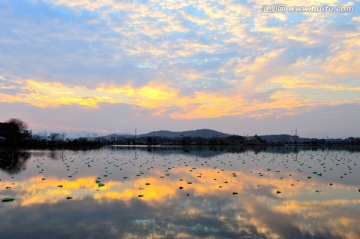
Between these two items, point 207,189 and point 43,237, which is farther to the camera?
point 207,189

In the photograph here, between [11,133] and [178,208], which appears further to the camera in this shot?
[11,133]

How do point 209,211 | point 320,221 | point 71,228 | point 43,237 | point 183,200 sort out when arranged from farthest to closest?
point 183,200, point 209,211, point 320,221, point 71,228, point 43,237

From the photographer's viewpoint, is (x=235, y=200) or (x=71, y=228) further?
(x=235, y=200)

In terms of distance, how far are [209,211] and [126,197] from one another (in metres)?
5.21

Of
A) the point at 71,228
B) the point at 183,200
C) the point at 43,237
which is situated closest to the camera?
the point at 43,237

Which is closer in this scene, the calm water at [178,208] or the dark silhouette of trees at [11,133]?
the calm water at [178,208]

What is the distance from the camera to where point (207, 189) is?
1995cm

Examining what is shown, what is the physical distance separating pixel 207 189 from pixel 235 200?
3.48m

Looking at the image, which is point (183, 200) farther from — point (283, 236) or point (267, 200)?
point (283, 236)

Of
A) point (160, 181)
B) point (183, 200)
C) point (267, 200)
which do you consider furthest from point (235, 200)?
point (160, 181)

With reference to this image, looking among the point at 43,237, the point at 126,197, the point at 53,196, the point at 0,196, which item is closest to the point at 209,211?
the point at 126,197

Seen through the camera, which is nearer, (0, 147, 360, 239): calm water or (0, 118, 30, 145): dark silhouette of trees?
(0, 147, 360, 239): calm water

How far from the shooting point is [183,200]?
650 inches

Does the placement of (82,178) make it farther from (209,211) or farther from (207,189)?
(209,211)
